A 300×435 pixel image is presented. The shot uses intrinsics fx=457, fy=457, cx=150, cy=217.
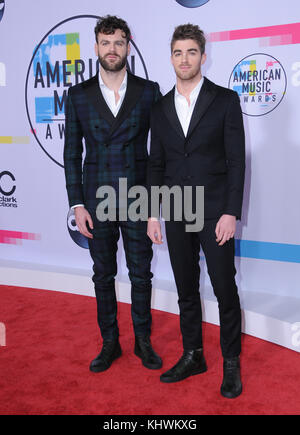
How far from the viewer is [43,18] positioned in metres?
4.18

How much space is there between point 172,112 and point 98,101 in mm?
465

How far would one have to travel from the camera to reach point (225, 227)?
2.24 metres

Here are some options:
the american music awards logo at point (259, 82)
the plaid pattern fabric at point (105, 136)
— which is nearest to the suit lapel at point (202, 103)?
the plaid pattern fabric at point (105, 136)

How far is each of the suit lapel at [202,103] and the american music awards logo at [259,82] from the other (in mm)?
1220

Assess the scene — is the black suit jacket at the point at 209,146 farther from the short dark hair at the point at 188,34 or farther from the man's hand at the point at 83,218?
the man's hand at the point at 83,218

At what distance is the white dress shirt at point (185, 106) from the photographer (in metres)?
2.33

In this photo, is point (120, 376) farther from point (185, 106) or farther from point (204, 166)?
point (185, 106)

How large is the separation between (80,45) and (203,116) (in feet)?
7.30

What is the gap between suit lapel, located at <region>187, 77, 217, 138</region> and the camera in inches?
88.7

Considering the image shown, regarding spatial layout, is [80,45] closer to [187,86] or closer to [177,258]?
[187,86]

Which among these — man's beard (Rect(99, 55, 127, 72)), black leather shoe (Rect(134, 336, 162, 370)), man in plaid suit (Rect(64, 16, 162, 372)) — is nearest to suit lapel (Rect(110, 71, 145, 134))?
man in plaid suit (Rect(64, 16, 162, 372))

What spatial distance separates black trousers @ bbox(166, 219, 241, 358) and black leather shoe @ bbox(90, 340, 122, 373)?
0.46 meters
